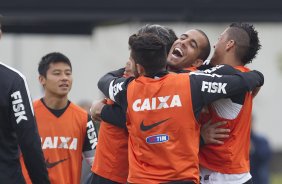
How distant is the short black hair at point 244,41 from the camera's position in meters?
7.56

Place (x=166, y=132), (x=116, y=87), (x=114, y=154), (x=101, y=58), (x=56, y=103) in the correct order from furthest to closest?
(x=101, y=58), (x=56, y=103), (x=114, y=154), (x=116, y=87), (x=166, y=132)

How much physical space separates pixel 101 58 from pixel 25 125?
69.4 feet

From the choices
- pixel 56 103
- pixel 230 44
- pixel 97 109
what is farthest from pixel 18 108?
pixel 56 103

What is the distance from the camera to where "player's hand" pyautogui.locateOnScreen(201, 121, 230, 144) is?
287 inches

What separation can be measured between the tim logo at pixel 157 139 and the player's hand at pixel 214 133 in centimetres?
49

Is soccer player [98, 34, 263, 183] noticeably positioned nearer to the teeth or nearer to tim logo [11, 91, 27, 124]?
the teeth

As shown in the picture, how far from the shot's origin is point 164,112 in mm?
6973

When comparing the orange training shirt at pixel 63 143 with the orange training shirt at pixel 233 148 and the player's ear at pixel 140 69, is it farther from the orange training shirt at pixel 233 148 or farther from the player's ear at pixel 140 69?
the player's ear at pixel 140 69

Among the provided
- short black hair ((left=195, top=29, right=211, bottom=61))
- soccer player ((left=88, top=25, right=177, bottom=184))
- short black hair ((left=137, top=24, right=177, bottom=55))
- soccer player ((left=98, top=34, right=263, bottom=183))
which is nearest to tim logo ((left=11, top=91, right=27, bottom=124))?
soccer player ((left=98, top=34, right=263, bottom=183))

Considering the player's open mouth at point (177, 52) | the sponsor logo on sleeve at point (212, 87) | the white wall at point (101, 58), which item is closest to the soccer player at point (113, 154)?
the player's open mouth at point (177, 52)

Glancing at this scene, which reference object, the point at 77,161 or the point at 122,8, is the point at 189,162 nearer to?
the point at 77,161

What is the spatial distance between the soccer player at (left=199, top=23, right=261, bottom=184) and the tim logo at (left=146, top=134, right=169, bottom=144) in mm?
548

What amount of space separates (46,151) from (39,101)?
618 mm

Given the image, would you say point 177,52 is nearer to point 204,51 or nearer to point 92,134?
point 204,51
